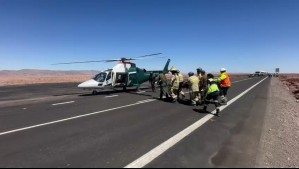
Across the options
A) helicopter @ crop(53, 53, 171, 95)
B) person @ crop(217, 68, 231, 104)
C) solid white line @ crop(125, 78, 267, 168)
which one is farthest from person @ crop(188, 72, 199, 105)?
helicopter @ crop(53, 53, 171, 95)

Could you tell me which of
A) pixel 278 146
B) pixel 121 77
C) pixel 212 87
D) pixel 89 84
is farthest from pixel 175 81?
pixel 278 146

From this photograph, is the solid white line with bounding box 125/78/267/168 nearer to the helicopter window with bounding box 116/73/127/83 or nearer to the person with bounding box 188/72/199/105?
the person with bounding box 188/72/199/105

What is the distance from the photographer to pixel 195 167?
632cm

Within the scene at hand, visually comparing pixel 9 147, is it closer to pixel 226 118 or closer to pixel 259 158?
pixel 259 158

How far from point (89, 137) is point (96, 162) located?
8.04ft

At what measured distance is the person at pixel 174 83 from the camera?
18203mm

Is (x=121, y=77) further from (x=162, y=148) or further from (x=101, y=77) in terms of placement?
(x=162, y=148)

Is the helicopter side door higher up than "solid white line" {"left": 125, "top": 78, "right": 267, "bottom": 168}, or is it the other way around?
the helicopter side door

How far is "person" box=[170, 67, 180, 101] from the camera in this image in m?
18.2

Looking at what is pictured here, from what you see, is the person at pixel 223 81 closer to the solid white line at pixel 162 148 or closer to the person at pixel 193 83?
the person at pixel 193 83

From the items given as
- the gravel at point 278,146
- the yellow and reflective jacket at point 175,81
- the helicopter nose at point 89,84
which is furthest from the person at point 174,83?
the helicopter nose at point 89,84

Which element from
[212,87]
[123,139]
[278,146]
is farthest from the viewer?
[212,87]

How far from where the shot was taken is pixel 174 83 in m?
18.4

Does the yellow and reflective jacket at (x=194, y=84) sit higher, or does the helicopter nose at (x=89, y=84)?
the yellow and reflective jacket at (x=194, y=84)
